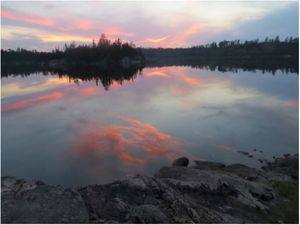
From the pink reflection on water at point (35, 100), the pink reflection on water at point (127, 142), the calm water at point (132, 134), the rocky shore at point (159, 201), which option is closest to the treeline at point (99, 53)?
the pink reflection on water at point (35, 100)

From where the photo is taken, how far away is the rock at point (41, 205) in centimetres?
932

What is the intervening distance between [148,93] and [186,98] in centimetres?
855

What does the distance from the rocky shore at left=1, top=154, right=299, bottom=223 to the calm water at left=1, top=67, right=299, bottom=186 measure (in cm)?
493

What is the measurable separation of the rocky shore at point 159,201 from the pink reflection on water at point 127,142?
5.11 metres

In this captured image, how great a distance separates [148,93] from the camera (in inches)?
2087

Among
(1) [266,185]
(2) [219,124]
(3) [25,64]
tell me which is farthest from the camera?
(3) [25,64]

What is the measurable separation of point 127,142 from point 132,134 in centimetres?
246

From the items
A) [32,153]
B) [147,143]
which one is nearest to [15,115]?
[32,153]

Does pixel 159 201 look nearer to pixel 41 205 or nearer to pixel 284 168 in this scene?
→ pixel 41 205

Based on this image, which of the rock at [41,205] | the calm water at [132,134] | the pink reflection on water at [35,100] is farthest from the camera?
the pink reflection on water at [35,100]

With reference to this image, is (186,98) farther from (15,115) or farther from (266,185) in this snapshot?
(266,185)

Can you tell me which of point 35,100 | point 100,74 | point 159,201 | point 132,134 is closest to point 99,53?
point 100,74

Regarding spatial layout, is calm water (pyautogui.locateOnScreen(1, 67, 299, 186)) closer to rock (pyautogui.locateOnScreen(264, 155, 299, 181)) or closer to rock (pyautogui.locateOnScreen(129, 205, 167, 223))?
rock (pyautogui.locateOnScreen(264, 155, 299, 181))

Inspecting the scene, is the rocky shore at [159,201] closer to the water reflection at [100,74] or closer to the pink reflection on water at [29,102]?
the pink reflection on water at [29,102]
